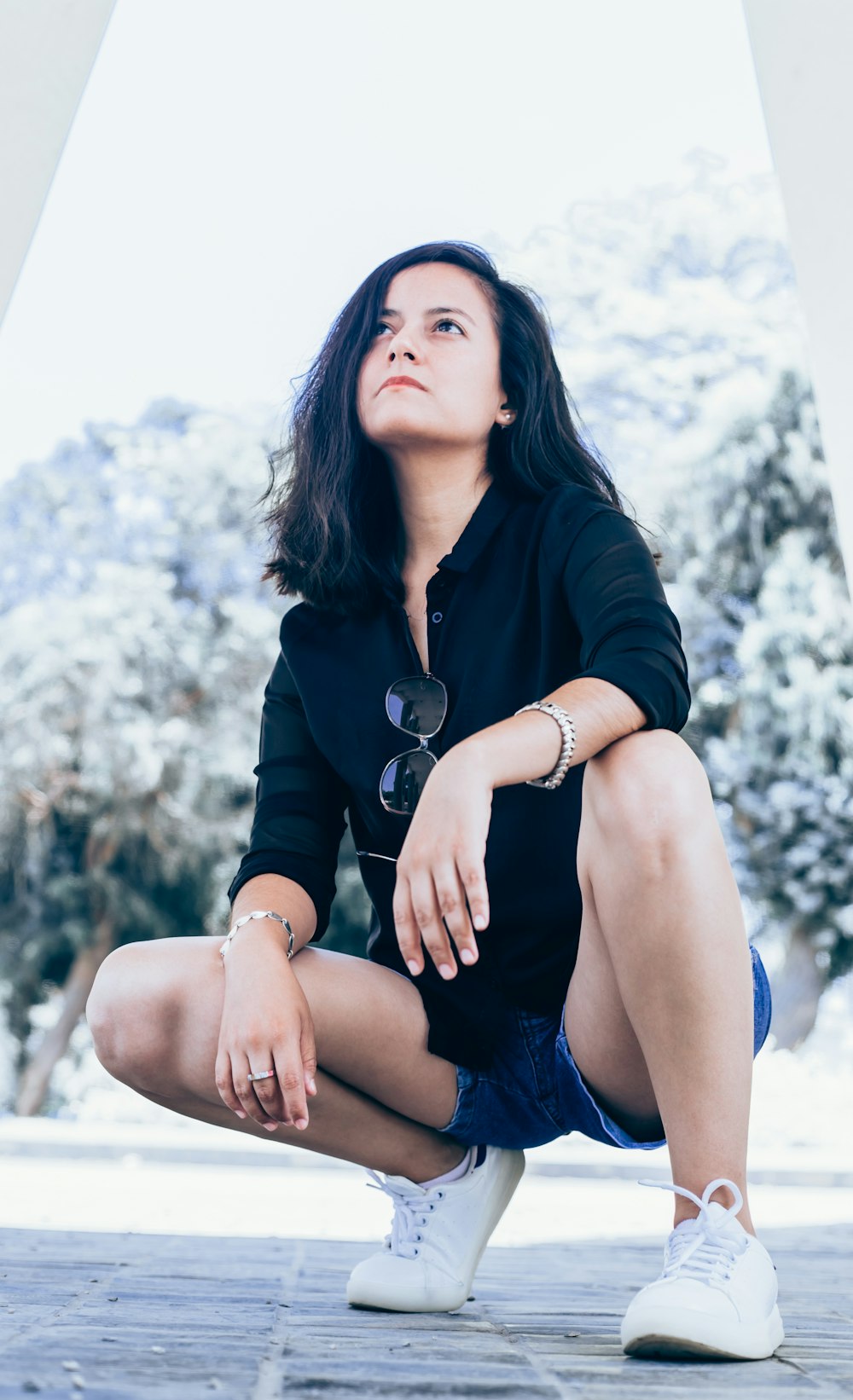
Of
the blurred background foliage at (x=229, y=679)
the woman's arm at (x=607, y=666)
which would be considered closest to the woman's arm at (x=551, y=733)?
the woman's arm at (x=607, y=666)

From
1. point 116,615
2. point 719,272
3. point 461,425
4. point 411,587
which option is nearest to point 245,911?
point 411,587

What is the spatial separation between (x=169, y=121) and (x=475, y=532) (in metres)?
13.8

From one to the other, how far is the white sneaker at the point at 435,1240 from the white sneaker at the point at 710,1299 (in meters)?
0.44

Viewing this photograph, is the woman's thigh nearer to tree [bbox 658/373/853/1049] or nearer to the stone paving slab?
the stone paving slab

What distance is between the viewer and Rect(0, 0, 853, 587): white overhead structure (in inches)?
112

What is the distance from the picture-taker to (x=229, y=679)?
10.2 meters

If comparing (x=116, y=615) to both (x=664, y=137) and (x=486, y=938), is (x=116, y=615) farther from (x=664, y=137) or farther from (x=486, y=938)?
(x=486, y=938)

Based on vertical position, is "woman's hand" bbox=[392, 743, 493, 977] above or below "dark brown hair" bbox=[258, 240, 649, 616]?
below

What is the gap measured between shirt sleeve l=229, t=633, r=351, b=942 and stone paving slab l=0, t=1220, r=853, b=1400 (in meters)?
0.54

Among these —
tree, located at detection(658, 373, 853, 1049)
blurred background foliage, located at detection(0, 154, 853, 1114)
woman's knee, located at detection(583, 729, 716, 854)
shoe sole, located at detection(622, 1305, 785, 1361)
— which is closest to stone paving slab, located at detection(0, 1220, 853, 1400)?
shoe sole, located at detection(622, 1305, 785, 1361)

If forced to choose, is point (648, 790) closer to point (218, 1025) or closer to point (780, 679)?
point (218, 1025)

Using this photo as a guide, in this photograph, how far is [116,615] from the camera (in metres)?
10.1

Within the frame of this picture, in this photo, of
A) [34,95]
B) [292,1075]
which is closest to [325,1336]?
[292,1075]

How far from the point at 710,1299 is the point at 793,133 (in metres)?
2.69
